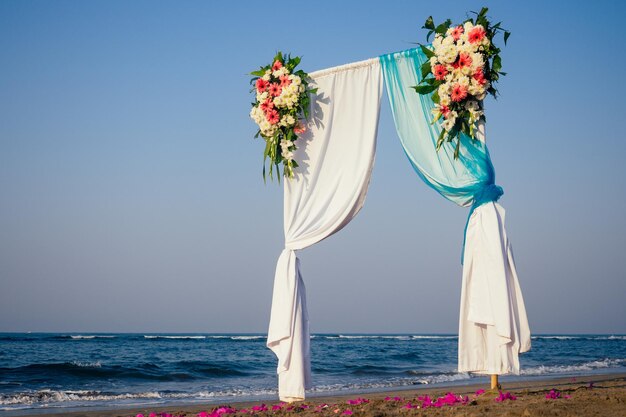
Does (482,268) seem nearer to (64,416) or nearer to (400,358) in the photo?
(64,416)

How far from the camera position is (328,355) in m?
17.5

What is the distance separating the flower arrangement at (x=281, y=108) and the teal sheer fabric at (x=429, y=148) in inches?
31.7

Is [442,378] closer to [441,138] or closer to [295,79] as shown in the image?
[441,138]

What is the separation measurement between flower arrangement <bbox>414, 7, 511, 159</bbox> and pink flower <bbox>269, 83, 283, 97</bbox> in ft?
4.65

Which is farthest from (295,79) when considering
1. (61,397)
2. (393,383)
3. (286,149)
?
(393,383)

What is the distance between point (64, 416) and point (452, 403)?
160 inches

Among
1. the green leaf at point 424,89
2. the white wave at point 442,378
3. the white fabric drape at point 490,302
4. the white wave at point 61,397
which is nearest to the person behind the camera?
the white fabric drape at point 490,302

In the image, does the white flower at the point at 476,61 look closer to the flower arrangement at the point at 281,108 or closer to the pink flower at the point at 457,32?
the pink flower at the point at 457,32

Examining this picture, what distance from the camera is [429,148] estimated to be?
17.6 feet

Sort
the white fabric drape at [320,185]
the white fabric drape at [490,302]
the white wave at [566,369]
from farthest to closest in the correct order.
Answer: the white wave at [566,369]
the white fabric drape at [320,185]
the white fabric drape at [490,302]

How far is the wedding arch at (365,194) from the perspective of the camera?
4785 millimetres

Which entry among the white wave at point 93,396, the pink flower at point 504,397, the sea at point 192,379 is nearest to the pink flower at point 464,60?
the pink flower at point 504,397

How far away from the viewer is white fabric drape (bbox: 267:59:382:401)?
547 cm

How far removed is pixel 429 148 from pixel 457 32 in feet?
3.22
